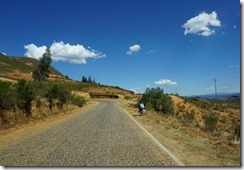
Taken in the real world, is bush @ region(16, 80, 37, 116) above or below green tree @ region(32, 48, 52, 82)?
below

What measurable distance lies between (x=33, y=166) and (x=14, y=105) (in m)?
12.7

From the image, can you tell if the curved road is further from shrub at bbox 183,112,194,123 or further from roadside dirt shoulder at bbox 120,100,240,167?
shrub at bbox 183,112,194,123

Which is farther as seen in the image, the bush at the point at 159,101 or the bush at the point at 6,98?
the bush at the point at 159,101

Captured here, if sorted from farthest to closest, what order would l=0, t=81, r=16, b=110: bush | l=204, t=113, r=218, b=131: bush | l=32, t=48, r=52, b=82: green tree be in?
1. l=32, t=48, r=52, b=82: green tree
2. l=204, t=113, r=218, b=131: bush
3. l=0, t=81, r=16, b=110: bush

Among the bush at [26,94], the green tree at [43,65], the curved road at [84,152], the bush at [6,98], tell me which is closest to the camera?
the curved road at [84,152]

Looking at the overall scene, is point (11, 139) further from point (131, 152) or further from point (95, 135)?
point (131, 152)

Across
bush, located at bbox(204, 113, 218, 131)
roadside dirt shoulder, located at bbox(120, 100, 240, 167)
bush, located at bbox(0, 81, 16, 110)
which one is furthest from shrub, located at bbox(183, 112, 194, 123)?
bush, located at bbox(0, 81, 16, 110)

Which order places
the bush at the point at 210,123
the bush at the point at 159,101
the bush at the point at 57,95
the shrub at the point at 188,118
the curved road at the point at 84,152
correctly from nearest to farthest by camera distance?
the curved road at the point at 84,152 < the bush at the point at 210,123 < the shrub at the point at 188,118 < the bush at the point at 57,95 < the bush at the point at 159,101

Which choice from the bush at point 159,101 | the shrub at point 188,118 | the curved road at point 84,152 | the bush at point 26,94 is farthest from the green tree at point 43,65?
the curved road at point 84,152

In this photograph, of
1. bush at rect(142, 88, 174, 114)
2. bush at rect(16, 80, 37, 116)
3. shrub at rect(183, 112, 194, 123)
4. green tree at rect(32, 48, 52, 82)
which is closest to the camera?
bush at rect(16, 80, 37, 116)

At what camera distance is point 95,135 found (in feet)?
45.6

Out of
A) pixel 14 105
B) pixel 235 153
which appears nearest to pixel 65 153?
pixel 235 153

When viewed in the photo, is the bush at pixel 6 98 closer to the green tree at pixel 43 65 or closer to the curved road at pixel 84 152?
the curved road at pixel 84 152

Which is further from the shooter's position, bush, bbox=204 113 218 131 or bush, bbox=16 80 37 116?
bush, bbox=16 80 37 116
